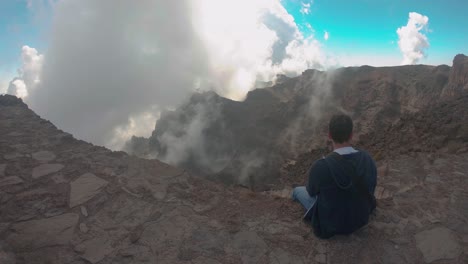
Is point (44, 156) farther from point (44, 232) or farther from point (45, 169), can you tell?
point (44, 232)

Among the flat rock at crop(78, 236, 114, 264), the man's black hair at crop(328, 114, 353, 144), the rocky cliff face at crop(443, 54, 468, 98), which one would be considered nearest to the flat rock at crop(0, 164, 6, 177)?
the flat rock at crop(78, 236, 114, 264)

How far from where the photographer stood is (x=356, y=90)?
170ft

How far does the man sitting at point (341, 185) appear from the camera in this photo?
12.3 feet

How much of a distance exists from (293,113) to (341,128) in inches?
2028

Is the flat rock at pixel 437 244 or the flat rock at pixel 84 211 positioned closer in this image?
the flat rock at pixel 437 244

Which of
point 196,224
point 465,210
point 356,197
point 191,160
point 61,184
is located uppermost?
point 61,184

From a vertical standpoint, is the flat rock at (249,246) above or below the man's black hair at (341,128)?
below

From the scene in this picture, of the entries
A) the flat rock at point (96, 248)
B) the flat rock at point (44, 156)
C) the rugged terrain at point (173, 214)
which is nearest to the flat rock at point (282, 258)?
the rugged terrain at point (173, 214)

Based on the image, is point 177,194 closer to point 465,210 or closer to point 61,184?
point 61,184

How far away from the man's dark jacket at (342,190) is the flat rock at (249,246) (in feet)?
2.51

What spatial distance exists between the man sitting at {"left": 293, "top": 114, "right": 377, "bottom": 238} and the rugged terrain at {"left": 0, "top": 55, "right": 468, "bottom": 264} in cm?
26

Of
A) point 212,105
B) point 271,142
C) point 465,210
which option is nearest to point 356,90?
point 271,142

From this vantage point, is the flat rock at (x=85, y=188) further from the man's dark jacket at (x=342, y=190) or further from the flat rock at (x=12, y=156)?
the man's dark jacket at (x=342, y=190)

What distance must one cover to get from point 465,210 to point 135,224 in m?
4.68
